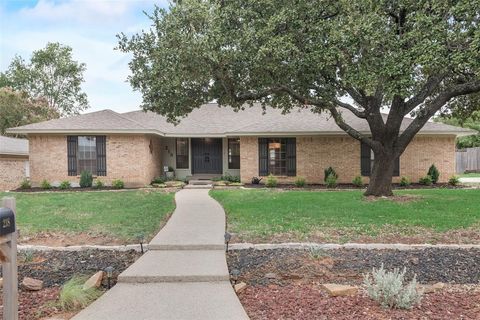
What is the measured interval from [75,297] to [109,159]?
550 inches

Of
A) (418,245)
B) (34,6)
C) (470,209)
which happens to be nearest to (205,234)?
(418,245)

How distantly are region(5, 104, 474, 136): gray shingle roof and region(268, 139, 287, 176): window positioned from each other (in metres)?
0.79

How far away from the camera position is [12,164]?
64.1 ft

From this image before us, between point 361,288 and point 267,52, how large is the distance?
5770 mm

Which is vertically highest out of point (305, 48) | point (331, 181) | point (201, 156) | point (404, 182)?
point (305, 48)

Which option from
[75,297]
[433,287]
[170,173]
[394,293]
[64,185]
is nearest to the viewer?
[394,293]

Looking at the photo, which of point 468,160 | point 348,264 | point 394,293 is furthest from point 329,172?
point 468,160

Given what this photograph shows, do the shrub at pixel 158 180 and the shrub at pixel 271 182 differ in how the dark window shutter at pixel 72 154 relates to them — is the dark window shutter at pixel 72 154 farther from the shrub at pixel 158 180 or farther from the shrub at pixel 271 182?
the shrub at pixel 271 182

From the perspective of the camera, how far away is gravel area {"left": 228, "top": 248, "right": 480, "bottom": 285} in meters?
Result: 5.00

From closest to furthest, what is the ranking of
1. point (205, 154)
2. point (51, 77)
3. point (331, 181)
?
Result: point (331, 181), point (205, 154), point (51, 77)

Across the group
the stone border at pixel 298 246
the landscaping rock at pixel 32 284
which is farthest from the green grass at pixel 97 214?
the landscaping rock at pixel 32 284

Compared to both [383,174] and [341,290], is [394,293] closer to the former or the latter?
[341,290]

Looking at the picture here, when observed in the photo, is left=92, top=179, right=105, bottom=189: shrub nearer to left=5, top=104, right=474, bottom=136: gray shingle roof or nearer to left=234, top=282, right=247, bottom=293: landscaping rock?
left=5, top=104, right=474, bottom=136: gray shingle roof

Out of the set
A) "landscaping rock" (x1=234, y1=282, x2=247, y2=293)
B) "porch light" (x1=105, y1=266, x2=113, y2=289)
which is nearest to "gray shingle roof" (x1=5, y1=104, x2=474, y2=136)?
"landscaping rock" (x1=234, y1=282, x2=247, y2=293)
